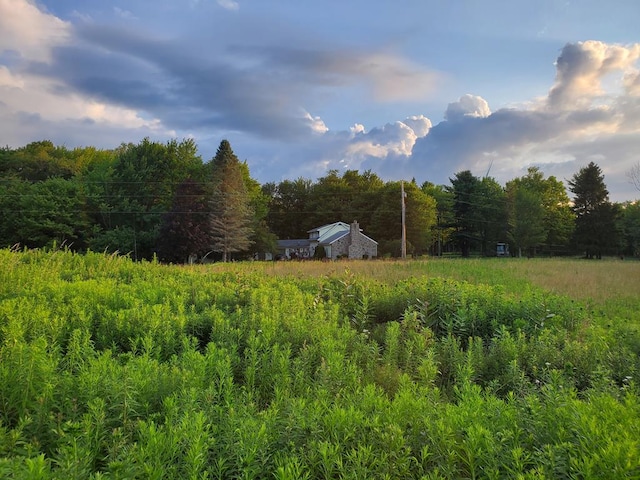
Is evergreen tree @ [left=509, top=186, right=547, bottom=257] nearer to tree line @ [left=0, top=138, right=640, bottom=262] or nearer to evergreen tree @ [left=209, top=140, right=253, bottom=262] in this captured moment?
tree line @ [left=0, top=138, right=640, bottom=262]

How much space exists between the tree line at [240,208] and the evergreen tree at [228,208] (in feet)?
0.42

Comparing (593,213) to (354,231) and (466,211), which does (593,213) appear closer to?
(466,211)

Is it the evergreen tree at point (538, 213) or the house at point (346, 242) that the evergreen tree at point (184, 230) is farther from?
the evergreen tree at point (538, 213)

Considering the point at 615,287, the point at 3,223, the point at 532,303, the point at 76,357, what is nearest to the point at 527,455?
the point at 76,357

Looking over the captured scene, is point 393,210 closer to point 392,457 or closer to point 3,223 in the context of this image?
point 3,223

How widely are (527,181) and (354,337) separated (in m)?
70.8

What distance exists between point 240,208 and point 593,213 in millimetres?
46664

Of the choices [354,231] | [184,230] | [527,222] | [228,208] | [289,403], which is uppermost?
[228,208]

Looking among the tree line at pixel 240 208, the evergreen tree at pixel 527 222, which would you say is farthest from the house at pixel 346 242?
the evergreen tree at pixel 527 222

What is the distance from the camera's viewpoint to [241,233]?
45.4m

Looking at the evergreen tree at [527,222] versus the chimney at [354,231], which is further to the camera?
the evergreen tree at [527,222]

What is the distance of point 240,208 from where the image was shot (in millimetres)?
44969

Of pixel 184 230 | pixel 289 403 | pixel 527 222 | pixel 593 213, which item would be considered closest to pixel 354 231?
pixel 184 230

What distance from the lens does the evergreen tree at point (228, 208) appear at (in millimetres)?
43812
